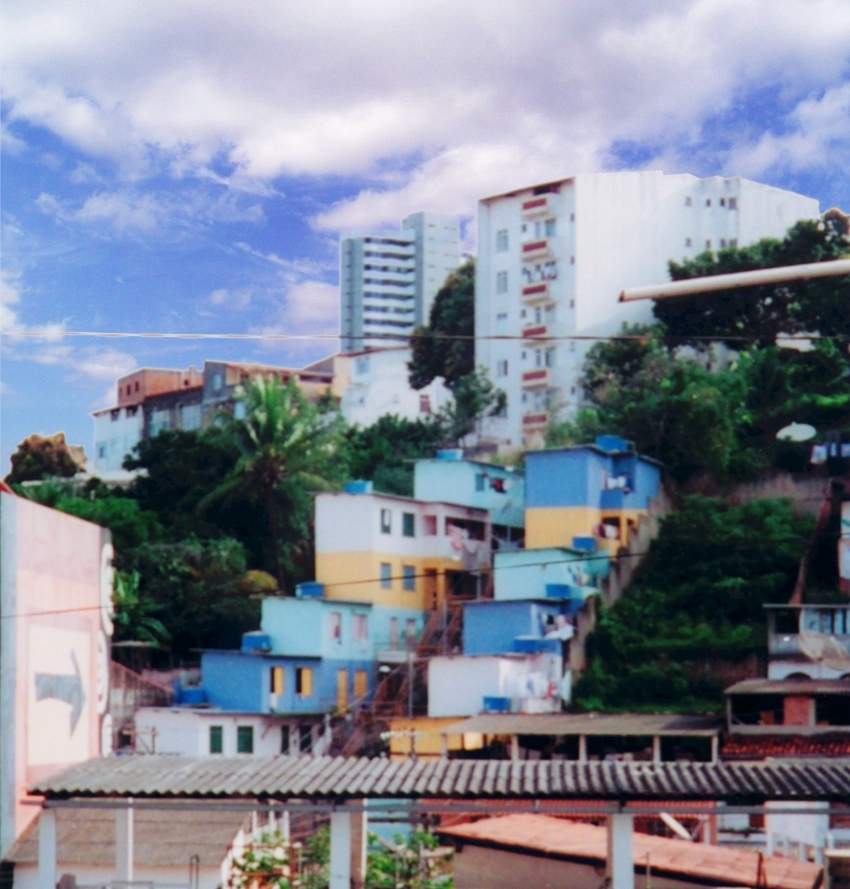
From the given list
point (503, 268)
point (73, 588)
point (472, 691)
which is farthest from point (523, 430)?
point (73, 588)

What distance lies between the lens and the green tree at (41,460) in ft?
→ 187

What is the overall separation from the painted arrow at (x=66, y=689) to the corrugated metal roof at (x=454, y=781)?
5655mm

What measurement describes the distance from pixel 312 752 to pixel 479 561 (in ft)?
27.1

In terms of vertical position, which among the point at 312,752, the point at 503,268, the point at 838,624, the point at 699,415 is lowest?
the point at 312,752

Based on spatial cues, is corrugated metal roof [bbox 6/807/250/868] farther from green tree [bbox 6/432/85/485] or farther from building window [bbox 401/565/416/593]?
green tree [bbox 6/432/85/485]

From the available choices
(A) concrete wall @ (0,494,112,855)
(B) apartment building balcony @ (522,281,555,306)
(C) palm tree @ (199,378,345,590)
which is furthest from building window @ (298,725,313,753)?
(B) apartment building balcony @ (522,281,555,306)

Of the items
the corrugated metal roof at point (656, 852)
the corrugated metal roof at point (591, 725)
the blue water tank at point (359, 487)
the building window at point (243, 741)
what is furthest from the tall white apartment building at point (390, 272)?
the corrugated metal roof at point (656, 852)

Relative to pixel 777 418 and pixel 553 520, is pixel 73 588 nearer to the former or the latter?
pixel 553 520

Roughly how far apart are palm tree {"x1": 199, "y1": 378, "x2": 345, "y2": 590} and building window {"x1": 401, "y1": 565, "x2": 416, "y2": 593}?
14.0 ft

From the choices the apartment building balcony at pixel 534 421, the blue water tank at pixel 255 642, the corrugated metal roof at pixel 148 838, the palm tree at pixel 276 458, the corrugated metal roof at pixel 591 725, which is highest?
the apartment building balcony at pixel 534 421

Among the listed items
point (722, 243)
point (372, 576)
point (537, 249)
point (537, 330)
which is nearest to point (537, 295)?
point (537, 330)

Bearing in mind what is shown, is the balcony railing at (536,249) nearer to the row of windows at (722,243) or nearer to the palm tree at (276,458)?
the row of windows at (722,243)

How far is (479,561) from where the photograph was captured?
43.5 metres

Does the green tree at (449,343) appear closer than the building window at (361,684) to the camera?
No
